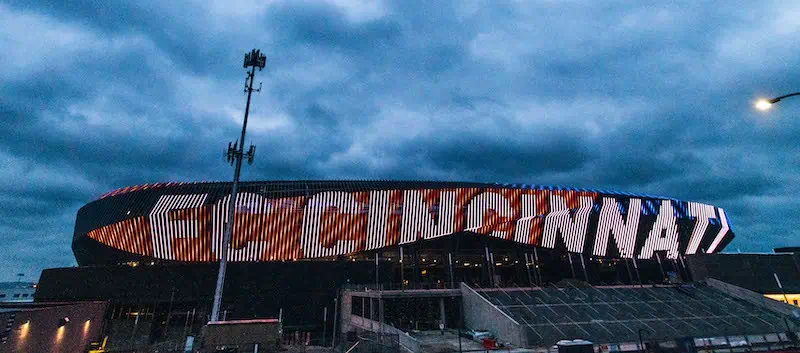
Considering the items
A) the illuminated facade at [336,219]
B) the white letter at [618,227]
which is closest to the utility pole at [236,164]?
the illuminated facade at [336,219]

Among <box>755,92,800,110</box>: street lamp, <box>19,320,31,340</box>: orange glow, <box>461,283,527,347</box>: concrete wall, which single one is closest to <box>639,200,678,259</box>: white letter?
<box>461,283,527,347</box>: concrete wall

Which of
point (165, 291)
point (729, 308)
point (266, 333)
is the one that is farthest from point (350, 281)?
point (729, 308)

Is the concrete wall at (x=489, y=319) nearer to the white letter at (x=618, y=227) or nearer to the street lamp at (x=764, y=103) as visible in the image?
the street lamp at (x=764, y=103)

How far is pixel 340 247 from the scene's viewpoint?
49500mm

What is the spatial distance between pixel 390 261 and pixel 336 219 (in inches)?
351

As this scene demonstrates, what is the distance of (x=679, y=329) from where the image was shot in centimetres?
3291

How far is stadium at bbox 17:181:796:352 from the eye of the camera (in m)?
38.3

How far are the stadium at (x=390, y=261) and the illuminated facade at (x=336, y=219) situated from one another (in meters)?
0.18

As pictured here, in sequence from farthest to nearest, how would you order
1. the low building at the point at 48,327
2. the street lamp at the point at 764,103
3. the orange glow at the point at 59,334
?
the orange glow at the point at 59,334 → the low building at the point at 48,327 → the street lamp at the point at 764,103

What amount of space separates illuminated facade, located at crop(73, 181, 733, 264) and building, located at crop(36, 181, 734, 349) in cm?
15

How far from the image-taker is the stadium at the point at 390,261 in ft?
126

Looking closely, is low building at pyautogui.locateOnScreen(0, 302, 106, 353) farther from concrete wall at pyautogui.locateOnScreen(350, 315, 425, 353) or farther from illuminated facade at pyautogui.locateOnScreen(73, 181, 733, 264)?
concrete wall at pyautogui.locateOnScreen(350, 315, 425, 353)

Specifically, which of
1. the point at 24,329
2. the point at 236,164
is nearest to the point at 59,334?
the point at 24,329

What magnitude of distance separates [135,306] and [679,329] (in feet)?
185
